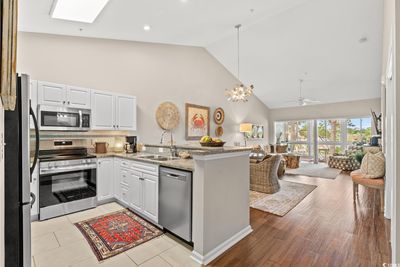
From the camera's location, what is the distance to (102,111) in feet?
12.6

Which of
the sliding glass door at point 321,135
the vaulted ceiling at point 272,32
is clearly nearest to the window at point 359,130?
the sliding glass door at point 321,135

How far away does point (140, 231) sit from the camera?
2.65 meters

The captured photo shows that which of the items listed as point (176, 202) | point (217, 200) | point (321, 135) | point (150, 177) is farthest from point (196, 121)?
point (321, 135)

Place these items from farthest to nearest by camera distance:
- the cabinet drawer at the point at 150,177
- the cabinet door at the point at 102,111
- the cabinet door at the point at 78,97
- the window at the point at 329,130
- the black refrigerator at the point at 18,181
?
the window at the point at 329,130, the cabinet door at the point at 102,111, the cabinet door at the point at 78,97, the cabinet drawer at the point at 150,177, the black refrigerator at the point at 18,181

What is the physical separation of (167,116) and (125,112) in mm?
1340

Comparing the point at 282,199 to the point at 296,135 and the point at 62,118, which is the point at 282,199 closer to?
the point at 62,118

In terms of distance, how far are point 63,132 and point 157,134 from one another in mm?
2060

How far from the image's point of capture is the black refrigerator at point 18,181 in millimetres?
1246

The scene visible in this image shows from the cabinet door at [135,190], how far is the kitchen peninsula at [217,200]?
72 centimetres

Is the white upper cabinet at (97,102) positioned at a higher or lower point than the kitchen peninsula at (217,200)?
higher

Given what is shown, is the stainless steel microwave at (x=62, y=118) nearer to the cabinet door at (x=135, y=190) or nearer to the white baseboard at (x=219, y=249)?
the cabinet door at (x=135, y=190)

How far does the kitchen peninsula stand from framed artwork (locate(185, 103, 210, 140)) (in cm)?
339

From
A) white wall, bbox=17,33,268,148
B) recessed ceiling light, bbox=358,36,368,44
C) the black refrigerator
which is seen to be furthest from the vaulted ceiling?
the black refrigerator

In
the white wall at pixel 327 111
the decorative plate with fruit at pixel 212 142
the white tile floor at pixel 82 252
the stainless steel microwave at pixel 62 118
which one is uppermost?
the white wall at pixel 327 111
